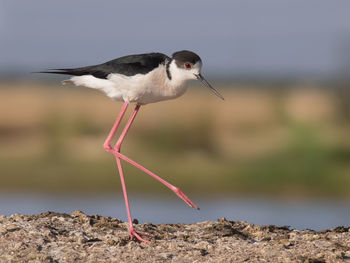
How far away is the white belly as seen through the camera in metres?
6.41

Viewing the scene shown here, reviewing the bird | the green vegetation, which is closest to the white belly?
the bird

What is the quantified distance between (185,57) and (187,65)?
0.25ft

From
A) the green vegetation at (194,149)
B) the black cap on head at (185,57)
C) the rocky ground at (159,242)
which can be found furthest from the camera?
the green vegetation at (194,149)

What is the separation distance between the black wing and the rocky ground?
1346mm

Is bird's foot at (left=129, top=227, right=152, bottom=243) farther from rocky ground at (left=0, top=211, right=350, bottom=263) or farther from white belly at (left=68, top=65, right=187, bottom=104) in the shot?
white belly at (left=68, top=65, right=187, bottom=104)

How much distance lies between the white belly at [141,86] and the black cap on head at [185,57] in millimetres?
173

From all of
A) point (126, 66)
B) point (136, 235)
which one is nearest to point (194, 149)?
point (126, 66)

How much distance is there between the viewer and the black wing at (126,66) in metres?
6.44

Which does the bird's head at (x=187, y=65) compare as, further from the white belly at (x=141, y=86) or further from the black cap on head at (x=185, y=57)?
the white belly at (x=141, y=86)

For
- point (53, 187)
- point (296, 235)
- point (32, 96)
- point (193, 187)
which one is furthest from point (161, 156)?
point (296, 235)

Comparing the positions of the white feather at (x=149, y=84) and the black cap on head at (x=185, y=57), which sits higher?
the black cap on head at (x=185, y=57)

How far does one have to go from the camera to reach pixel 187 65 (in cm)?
642

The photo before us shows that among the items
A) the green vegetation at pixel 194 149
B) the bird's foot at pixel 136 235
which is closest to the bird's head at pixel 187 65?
the bird's foot at pixel 136 235

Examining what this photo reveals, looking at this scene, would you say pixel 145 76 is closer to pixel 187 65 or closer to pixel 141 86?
pixel 141 86
